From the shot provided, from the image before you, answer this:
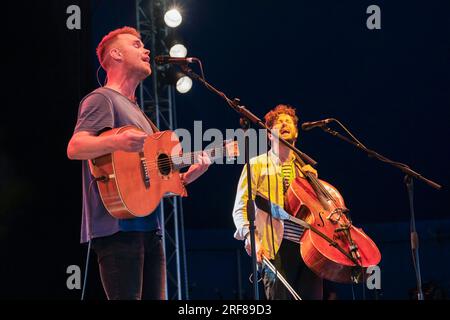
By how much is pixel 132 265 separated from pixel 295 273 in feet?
5.04

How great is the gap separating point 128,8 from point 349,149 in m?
3.74

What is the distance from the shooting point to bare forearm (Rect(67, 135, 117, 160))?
310 centimetres

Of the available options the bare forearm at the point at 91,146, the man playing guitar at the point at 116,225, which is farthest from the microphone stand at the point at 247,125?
the bare forearm at the point at 91,146

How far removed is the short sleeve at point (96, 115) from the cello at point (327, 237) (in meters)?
1.64

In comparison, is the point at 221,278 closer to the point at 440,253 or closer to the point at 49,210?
the point at 440,253

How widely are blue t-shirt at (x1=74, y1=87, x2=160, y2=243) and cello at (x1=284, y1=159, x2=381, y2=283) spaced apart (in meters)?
1.32

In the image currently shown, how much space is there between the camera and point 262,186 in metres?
4.52

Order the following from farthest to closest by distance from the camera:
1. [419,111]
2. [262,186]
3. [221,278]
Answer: [221,278]
[419,111]
[262,186]

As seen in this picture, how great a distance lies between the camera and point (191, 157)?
3627mm

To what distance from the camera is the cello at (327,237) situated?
4.22m

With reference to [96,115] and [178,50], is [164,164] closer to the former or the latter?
[96,115]
